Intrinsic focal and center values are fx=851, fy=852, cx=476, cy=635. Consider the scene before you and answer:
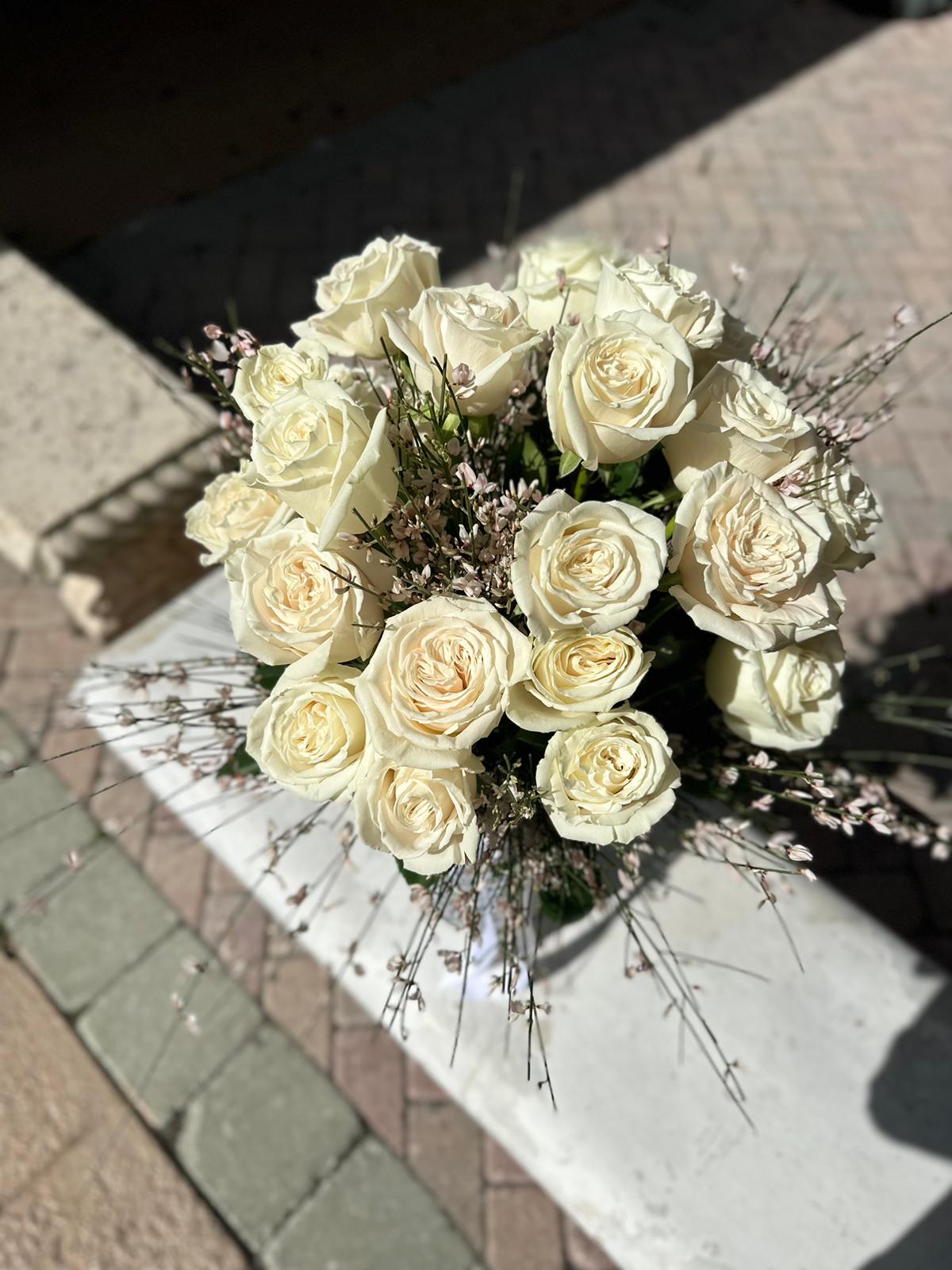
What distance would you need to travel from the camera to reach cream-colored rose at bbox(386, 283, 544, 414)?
3.13 ft

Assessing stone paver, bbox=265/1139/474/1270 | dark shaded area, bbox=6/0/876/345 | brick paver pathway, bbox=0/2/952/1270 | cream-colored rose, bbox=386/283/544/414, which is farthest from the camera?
dark shaded area, bbox=6/0/876/345

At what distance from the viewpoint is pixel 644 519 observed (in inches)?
34.5

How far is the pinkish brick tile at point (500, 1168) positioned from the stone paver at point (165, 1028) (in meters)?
0.71

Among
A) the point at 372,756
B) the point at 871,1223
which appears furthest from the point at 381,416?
the point at 871,1223

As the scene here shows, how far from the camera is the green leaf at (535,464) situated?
3.67 feet

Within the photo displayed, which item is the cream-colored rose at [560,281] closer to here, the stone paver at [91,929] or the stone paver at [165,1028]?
the stone paver at [165,1028]

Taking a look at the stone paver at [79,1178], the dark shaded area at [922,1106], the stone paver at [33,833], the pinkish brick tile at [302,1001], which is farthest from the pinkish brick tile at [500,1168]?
the stone paver at [33,833]

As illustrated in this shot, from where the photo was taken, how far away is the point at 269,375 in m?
1.04

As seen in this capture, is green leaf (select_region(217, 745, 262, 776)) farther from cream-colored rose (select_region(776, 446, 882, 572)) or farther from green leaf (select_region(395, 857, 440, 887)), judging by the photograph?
cream-colored rose (select_region(776, 446, 882, 572))

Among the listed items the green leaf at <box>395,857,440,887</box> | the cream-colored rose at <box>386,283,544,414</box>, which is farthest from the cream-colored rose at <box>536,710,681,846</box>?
the cream-colored rose at <box>386,283,544,414</box>

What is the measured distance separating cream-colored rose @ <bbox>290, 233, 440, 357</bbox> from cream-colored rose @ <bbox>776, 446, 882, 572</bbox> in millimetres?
517

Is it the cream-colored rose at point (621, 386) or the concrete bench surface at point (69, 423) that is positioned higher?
the concrete bench surface at point (69, 423)

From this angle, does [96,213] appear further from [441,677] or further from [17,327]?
[441,677]

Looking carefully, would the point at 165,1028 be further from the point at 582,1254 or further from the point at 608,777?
the point at 608,777
